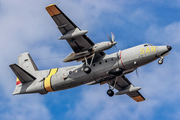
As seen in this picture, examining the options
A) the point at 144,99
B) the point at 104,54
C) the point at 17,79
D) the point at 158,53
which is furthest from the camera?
the point at 144,99

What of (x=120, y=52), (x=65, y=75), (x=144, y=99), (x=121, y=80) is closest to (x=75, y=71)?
(x=65, y=75)

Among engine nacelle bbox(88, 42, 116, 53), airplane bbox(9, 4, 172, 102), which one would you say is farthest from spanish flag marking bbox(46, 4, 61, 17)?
engine nacelle bbox(88, 42, 116, 53)

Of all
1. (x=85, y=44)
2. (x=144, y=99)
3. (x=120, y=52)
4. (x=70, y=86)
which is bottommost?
(x=144, y=99)

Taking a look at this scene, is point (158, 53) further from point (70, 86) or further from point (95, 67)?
point (70, 86)

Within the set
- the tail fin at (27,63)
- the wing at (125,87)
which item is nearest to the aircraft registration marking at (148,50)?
the wing at (125,87)

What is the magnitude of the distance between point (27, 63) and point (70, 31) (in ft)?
32.2

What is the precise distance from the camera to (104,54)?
28812mm

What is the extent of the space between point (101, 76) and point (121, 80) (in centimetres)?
620

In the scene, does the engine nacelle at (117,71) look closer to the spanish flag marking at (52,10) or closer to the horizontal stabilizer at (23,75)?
the spanish flag marking at (52,10)

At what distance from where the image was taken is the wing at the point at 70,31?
2577 centimetres

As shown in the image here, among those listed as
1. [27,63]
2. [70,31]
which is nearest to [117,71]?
[70,31]

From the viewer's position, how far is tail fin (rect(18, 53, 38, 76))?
33.2m

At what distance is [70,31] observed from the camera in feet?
87.2

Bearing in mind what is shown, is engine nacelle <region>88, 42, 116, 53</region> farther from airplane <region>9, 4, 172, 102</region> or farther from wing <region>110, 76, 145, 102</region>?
wing <region>110, 76, 145, 102</region>
